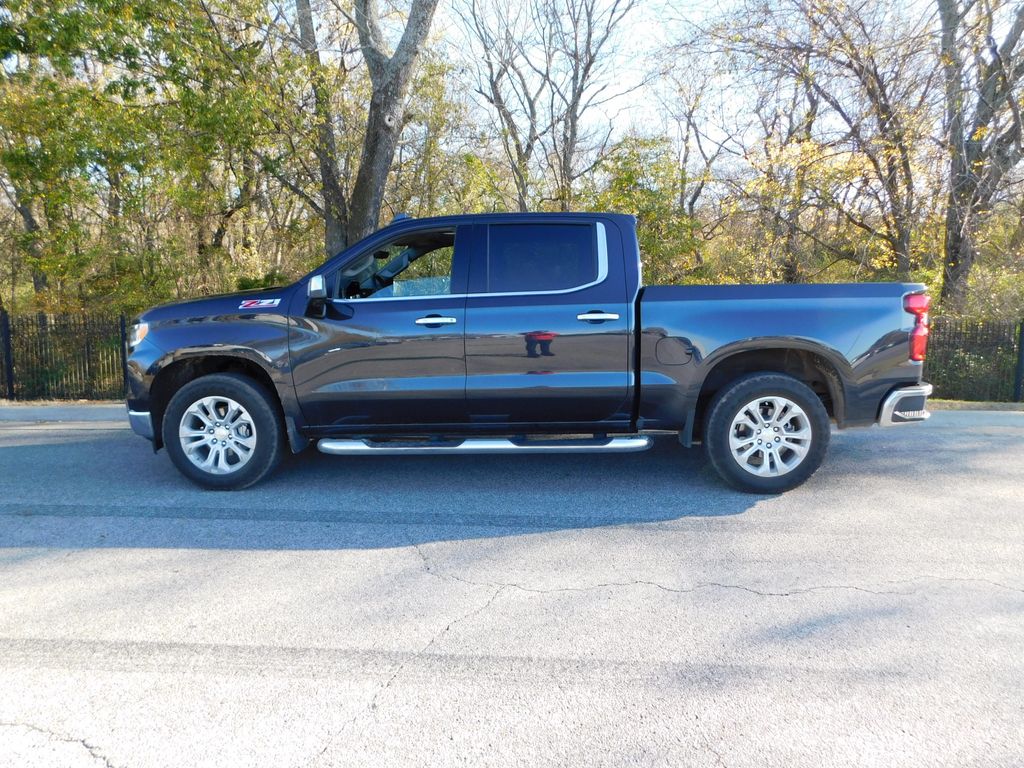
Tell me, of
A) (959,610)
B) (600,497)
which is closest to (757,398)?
(600,497)

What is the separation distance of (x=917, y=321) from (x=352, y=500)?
4390 mm

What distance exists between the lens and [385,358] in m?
5.38

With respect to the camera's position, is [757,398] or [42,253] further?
[42,253]

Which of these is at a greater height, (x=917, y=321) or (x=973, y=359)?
(x=917, y=321)

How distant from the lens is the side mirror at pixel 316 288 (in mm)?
5379

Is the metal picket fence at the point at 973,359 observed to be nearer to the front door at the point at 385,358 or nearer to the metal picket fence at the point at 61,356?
the front door at the point at 385,358

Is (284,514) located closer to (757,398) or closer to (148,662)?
(148,662)

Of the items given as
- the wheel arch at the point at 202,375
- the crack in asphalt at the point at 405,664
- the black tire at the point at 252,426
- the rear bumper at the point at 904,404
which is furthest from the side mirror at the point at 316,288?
the rear bumper at the point at 904,404

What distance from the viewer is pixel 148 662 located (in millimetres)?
3072

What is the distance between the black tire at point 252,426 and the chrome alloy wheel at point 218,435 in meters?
0.02

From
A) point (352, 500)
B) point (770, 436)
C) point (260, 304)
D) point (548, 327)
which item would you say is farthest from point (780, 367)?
point (260, 304)

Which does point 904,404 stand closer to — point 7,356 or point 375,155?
point 375,155

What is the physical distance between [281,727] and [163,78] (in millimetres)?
11321


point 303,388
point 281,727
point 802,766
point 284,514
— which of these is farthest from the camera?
point 303,388
